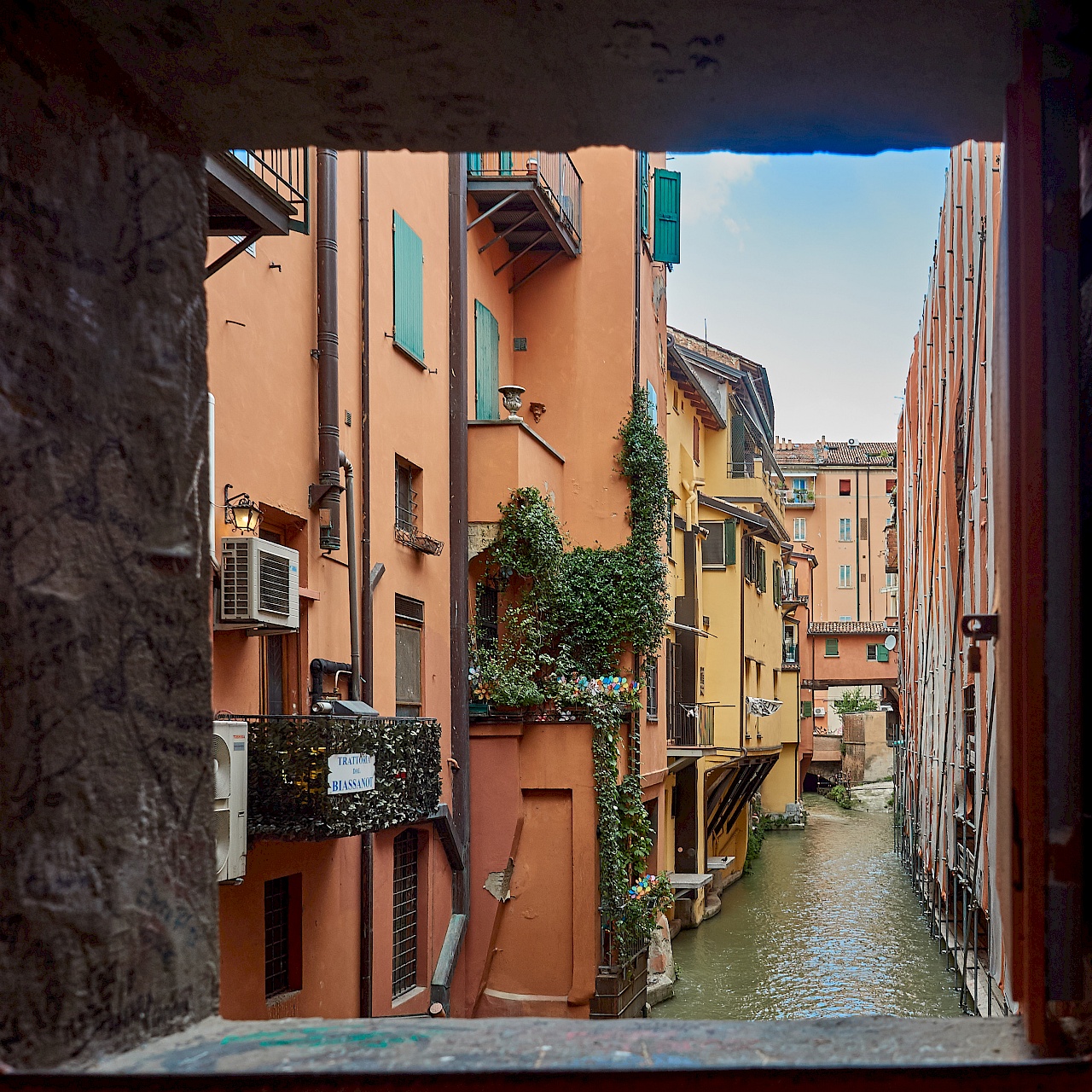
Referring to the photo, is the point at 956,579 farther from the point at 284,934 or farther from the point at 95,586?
the point at 95,586

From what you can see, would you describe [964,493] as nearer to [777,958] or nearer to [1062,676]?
[777,958]

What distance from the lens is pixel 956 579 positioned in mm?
16531

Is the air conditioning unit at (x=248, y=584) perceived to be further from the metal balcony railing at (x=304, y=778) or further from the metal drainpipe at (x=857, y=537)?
the metal drainpipe at (x=857, y=537)

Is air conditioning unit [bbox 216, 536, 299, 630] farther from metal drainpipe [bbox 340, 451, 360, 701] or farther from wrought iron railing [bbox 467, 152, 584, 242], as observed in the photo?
wrought iron railing [bbox 467, 152, 584, 242]

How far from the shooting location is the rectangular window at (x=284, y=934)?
947cm

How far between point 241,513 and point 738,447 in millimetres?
23577

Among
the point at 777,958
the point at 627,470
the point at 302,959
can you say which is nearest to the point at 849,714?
the point at 777,958

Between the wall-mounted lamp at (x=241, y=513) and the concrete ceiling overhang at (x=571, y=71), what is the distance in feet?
19.9

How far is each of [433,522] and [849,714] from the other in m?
48.0

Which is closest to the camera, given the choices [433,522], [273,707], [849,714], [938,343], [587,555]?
[273,707]

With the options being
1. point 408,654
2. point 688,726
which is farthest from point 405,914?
point 688,726

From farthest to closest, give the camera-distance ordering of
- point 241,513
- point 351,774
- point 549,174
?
point 549,174 < point 351,774 < point 241,513

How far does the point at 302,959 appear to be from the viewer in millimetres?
9664

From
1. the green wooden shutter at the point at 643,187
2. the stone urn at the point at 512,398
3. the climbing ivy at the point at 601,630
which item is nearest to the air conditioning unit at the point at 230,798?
the climbing ivy at the point at 601,630
